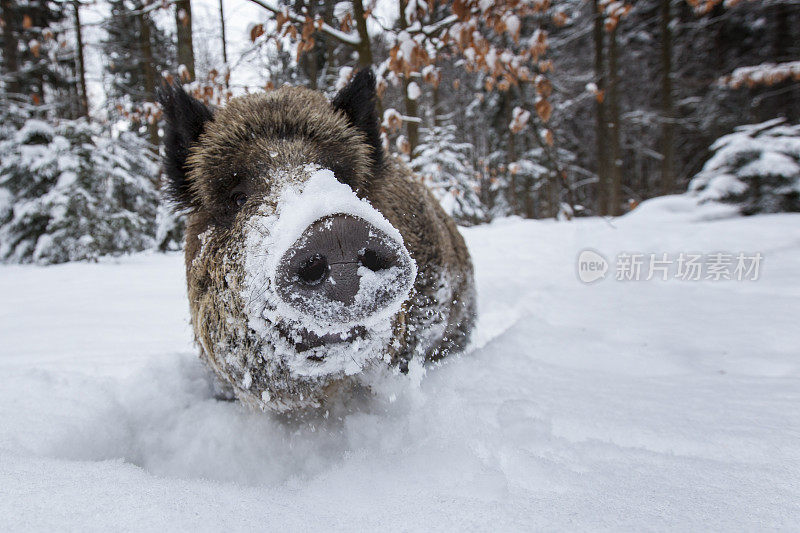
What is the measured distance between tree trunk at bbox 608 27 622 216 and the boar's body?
10.2 m

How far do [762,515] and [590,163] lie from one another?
2470cm

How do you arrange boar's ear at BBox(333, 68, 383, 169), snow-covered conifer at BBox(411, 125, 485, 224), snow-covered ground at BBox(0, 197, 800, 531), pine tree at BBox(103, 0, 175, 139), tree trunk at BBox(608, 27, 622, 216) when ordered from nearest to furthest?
1. snow-covered ground at BBox(0, 197, 800, 531)
2. boar's ear at BBox(333, 68, 383, 169)
3. pine tree at BBox(103, 0, 175, 139)
4. snow-covered conifer at BBox(411, 125, 485, 224)
5. tree trunk at BBox(608, 27, 622, 216)

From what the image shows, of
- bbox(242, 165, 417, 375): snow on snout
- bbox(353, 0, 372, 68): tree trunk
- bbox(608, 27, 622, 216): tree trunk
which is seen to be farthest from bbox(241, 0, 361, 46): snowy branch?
bbox(608, 27, 622, 216): tree trunk

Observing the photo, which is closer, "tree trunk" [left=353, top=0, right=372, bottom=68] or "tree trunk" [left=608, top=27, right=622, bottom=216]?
"tree trunk" [left=353, top=0, right=372, bottom=68]

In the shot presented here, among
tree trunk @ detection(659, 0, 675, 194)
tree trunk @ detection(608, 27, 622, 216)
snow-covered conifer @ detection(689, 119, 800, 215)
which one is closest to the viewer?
snow-covered conifer @ detection(689, 119, 800, 215)

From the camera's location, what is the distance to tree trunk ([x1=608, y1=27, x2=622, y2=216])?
10625mm

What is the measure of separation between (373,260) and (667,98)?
40.8ft

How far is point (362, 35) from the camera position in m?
4.42

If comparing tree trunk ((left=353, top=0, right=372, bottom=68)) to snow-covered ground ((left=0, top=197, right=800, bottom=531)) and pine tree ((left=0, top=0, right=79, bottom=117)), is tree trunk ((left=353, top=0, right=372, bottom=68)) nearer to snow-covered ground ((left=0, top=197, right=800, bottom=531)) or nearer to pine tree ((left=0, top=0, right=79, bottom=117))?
snow-covered ground ((left=0, top=197, right=800, bottom=531))

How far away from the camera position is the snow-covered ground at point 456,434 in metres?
1.03

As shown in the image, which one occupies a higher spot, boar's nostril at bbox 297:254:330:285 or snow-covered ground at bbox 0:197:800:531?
boar's nostril at bbox 297:254:330:285

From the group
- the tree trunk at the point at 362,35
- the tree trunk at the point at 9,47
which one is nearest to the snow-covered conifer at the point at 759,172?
the tree trunk at the point at 362,35

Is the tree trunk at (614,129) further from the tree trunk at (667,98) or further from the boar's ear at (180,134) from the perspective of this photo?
the boar's ear at (180,134)

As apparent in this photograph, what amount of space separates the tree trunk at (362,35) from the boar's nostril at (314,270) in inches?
147
